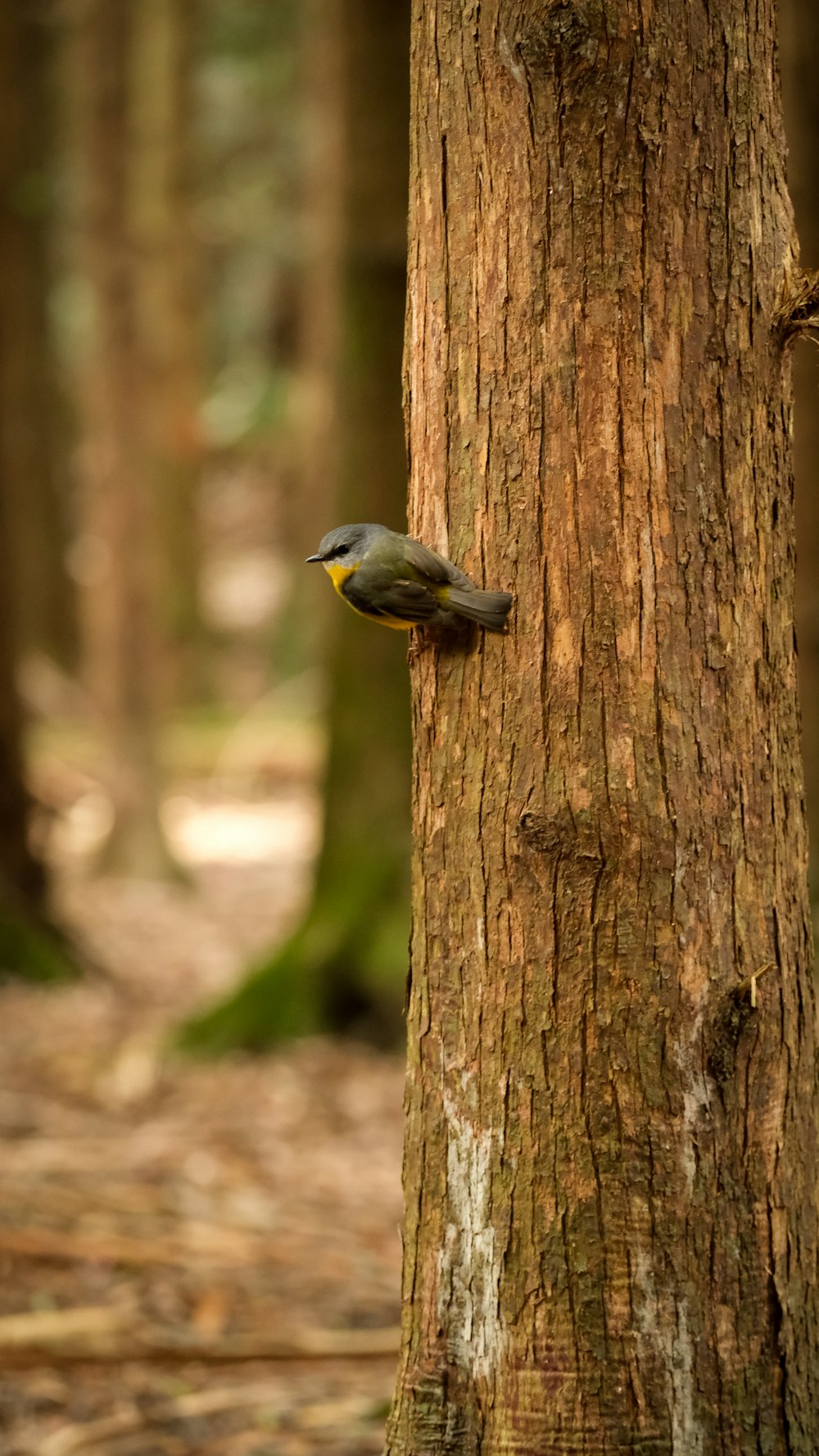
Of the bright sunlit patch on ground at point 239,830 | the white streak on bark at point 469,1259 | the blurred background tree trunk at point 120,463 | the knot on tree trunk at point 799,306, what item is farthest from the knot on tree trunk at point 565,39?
the bright sunlit patch on ground at point 239,830

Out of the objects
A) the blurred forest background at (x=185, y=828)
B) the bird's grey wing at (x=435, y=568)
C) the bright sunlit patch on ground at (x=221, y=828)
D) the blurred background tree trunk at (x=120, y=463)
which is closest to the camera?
the bird's grey wing at (x=435, y=568)

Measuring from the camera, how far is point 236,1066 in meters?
6.07

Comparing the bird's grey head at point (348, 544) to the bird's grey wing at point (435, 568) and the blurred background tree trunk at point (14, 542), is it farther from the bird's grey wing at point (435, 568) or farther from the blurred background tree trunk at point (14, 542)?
the blurred background tree trunk at point (14, 542)

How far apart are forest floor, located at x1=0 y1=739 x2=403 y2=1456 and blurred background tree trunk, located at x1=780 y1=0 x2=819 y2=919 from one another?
225 centimetres

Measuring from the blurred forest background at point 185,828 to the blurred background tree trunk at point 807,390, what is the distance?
1cm

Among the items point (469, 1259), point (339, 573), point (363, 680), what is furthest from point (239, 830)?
point (469, 1259)

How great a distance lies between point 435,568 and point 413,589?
51 millimetres

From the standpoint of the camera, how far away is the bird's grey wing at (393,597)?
228 centimetres

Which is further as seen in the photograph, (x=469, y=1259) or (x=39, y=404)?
Result: (x=39, y=404)

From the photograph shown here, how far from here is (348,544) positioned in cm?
255

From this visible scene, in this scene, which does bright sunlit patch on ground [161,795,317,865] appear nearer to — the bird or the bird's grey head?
the bird's grey head

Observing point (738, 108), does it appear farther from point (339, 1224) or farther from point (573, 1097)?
point (339, 1224)

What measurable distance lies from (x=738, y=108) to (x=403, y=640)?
4.10 metres

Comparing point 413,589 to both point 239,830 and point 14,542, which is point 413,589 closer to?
point 14,542
